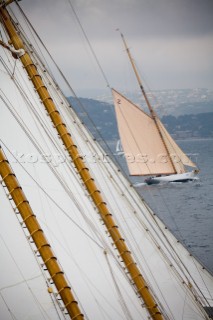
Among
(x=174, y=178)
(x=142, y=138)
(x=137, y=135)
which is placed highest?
(x=174, y=178)

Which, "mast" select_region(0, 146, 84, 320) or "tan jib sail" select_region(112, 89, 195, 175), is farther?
"tan jib sail" select_region(112, 89, 195, 175)

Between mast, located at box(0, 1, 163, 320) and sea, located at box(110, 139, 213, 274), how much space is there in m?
24.8

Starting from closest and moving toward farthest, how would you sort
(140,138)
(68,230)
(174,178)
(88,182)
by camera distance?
(88,182)
(68,230)
(140,138)
(174,178)

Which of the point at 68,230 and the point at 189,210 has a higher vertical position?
the point at 189,210

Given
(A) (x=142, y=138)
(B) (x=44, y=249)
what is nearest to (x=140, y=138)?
(A) (x=142, y=138)

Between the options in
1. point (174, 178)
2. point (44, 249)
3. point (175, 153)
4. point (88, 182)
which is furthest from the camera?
point (174, 178)

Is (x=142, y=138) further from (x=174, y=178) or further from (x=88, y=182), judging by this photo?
(x=88, y=182)

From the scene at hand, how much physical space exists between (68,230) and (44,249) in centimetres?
427

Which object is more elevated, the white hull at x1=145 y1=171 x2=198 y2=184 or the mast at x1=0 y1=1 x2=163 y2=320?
the white hull at x1=145 y1=171 x2=198 y2=184

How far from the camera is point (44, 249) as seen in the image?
1017cm

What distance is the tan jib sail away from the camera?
223ft

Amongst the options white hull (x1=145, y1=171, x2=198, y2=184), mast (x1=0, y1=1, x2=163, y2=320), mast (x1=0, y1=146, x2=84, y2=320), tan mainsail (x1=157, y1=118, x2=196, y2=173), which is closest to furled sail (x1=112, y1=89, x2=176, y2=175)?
tan mainsail (x1=157, y1=118, x2=196, y2=173)

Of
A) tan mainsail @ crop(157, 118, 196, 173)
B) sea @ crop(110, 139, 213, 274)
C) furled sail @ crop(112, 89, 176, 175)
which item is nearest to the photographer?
sea @ crop(110, 139, 213, 274)

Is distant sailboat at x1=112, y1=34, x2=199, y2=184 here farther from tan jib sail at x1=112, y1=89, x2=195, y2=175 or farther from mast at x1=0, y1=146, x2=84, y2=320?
mast at x1=0, y1=146, x2=84, y2=320
